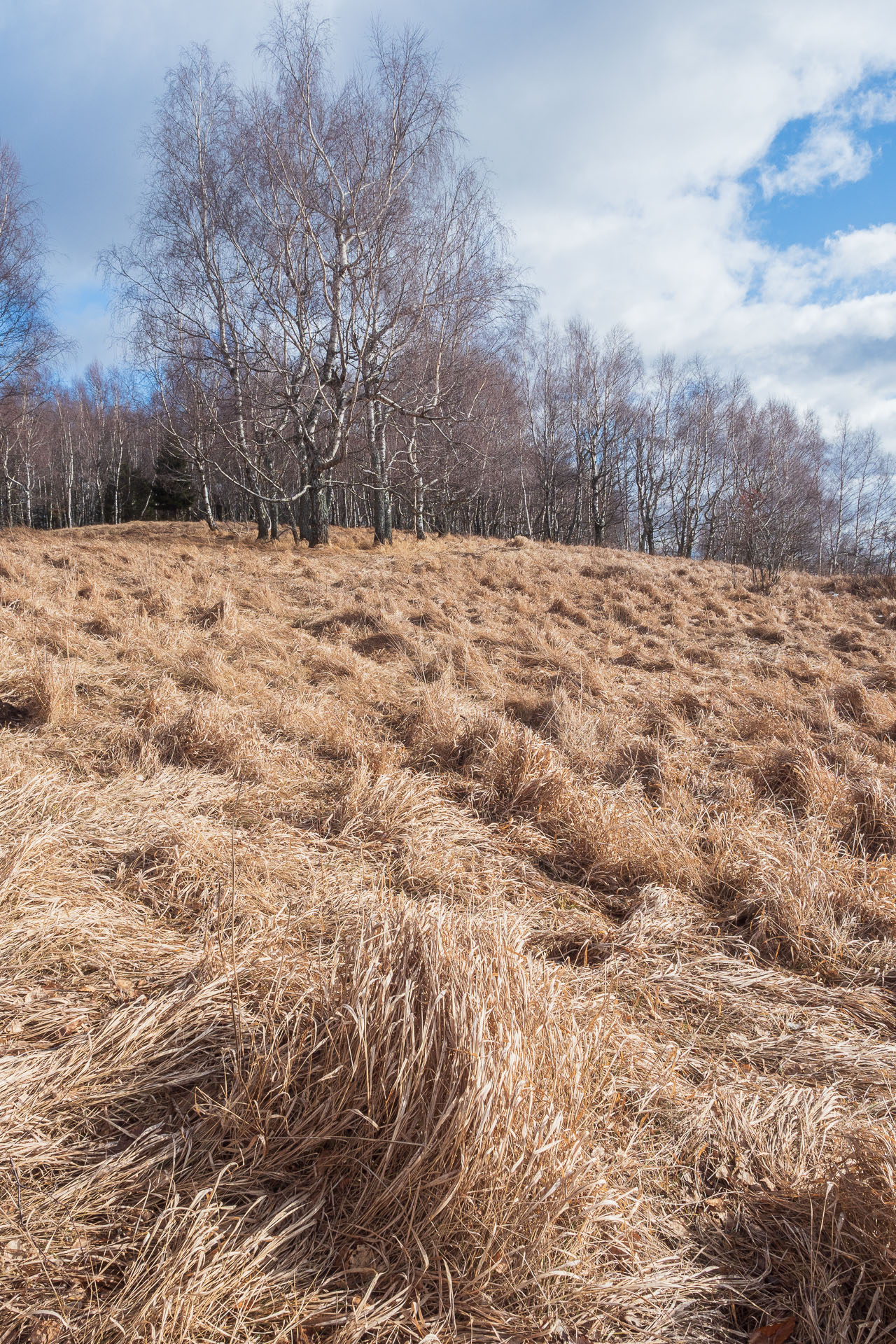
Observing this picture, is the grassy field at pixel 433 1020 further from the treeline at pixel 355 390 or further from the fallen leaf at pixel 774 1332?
the treeline at pixel 355 390

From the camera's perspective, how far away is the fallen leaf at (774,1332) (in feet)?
3.74

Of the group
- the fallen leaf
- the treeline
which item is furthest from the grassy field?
the treeline

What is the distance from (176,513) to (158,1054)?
120 ft

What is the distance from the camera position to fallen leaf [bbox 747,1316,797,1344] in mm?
1141

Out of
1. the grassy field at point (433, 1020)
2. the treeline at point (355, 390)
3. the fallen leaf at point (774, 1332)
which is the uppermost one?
the treeline at point (355, 390)

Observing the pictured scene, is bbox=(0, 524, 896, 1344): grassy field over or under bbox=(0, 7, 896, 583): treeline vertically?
under

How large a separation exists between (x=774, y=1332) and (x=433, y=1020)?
0.82 metres

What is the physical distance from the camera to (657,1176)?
1416 mm

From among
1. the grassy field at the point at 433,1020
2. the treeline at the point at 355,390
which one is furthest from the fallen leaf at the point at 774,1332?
the treeline at the point at 355,390

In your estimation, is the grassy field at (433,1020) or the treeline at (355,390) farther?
the treeline at (355,390)

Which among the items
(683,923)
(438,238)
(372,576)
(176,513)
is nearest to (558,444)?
(438,238)

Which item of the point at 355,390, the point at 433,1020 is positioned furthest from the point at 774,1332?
the point at 355,390

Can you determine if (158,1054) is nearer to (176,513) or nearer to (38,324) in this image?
(38,324)

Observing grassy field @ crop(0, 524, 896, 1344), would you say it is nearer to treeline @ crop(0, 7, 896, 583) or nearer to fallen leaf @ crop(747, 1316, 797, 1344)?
fallen leaf @ crop(747, 1316, 797, 1344)
